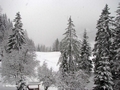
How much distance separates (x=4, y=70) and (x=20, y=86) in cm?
367

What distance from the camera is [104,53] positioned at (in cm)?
1831

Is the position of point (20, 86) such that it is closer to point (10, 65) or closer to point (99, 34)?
point (10, 65)

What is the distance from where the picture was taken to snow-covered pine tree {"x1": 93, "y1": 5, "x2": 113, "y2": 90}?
16.7m

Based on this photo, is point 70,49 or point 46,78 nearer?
point 70,49

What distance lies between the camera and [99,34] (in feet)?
64.6

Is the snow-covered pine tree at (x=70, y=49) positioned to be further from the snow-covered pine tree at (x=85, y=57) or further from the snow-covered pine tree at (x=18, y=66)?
the snow-covered pine tree at (x=85, y=57)

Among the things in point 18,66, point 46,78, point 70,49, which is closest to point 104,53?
point 70,49

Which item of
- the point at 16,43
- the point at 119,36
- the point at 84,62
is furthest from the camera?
the point at 84,62

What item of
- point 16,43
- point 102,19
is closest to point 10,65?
point 16,43

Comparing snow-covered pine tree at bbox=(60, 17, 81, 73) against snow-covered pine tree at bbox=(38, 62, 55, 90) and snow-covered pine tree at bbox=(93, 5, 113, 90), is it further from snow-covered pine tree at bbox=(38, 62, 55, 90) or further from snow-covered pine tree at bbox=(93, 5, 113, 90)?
snow-covered pine tree at bbox=(38, 62, 55, 90)

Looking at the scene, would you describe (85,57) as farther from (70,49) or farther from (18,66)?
(18,66)

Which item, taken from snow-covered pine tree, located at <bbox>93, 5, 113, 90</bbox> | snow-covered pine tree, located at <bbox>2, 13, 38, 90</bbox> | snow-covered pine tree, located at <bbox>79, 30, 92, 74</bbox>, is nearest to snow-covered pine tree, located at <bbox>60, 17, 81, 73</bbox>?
snow-covered pine tree, located at <bbox>93, 5, 113, 90</bbox>

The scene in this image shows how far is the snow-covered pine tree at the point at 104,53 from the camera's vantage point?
16.7m

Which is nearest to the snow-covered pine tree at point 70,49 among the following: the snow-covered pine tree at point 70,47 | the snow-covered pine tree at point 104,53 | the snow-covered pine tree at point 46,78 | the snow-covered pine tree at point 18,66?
the snow-covered pine tree at point 70,47
